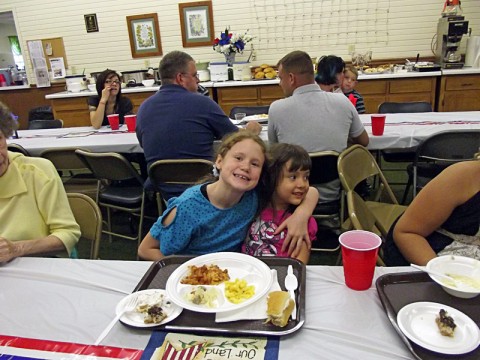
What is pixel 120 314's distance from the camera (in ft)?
3.06

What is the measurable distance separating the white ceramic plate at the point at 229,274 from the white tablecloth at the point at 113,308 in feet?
0.38

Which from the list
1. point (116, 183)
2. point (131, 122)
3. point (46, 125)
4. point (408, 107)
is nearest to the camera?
point (116, 183)

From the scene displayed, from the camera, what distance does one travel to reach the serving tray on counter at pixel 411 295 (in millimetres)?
870

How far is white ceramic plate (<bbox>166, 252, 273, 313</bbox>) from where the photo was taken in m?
0.93

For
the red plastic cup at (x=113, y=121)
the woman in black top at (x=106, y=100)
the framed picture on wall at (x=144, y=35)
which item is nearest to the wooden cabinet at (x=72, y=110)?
the framed picture on wall at (x=144, y=35)

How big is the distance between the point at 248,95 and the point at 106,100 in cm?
220

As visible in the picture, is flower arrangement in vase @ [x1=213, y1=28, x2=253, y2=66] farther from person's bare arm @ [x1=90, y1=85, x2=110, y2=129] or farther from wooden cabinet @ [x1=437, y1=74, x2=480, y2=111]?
wooden cabinet @ [x1=437, y1=74, x2=480, y2=111]

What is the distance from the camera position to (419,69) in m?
4.79

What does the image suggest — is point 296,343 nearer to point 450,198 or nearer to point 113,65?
point 450,198

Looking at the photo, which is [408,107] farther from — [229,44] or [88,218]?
[88,218]

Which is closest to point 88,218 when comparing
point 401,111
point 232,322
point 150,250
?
point 150,250

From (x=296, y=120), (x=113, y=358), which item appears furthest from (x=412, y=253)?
(x=296, y=120)

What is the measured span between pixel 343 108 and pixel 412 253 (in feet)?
4.20

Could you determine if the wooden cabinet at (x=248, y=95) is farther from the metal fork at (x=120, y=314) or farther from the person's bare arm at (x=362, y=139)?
the metal fork at (x=120, y=314)
